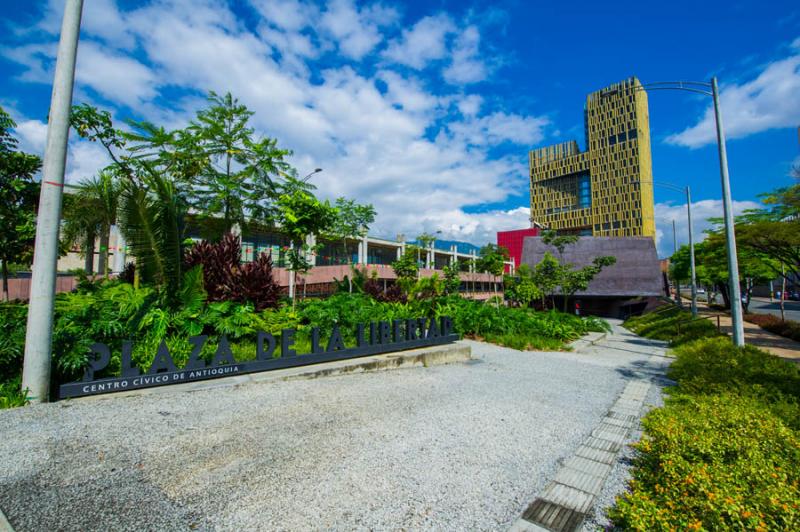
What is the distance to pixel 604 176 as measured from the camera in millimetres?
98938

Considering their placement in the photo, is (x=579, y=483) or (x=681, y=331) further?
(x=681, y=331)

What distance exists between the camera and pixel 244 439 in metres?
4.11

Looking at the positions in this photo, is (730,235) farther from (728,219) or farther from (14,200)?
(14,200)

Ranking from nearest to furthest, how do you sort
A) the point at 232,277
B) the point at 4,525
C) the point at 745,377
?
the point at 4,525 < the point at 745,377 < the point at 232,277

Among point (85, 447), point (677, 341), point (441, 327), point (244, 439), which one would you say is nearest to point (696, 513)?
point (244, 439)

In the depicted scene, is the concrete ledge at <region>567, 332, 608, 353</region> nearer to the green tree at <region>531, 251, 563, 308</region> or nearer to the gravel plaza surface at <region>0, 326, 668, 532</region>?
the green tree at <region>531, 251, 563, 308</region>

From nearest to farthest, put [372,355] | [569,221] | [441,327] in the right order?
1. [372,355]
2. [441,327]
3. [569,221]

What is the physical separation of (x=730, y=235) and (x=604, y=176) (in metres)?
104

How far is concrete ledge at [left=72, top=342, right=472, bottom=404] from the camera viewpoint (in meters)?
5.57

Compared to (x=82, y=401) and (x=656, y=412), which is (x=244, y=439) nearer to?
(x=82, y=401)

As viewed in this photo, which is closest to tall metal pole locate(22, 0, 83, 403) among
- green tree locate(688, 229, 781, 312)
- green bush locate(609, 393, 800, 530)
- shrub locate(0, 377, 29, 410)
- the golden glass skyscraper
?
shrub locate(0, 377, 29, 410)

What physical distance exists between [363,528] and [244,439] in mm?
2065

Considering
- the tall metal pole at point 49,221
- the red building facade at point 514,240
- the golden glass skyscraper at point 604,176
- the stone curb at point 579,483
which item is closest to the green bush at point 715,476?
the stone curb at point 579,483

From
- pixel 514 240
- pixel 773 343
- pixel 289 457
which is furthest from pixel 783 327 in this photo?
pixel 514 240
